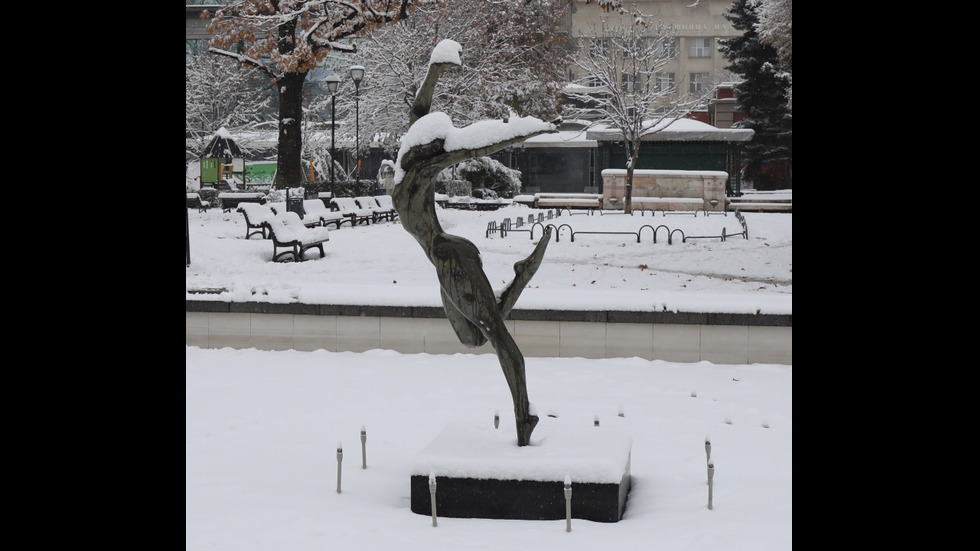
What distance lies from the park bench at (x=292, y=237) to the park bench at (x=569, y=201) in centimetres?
1237

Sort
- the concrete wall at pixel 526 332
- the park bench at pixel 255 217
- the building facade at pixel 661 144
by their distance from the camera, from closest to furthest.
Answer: the concrete wall at pixel 526 332
the park bench at pixel 255 217
the building facade at pixel 661 144

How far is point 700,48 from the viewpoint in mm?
54844

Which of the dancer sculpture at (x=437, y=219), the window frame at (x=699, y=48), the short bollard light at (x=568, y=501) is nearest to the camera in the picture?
the short bollard light at (x=568, y=501)

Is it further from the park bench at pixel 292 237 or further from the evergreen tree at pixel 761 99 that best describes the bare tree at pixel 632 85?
the park bench at pixel 292 237

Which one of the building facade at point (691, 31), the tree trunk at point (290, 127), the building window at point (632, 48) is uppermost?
the building facade at point (691, 31)

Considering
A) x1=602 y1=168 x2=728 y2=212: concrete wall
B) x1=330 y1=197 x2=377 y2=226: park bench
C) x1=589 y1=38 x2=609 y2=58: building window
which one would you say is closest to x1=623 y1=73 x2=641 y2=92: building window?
x1=589 y1=38 x2=609 y2=58: building window

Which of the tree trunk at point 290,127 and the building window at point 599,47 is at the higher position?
the building window at point 599,47

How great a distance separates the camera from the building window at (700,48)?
54406mm

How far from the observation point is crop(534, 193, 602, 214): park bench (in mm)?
30797

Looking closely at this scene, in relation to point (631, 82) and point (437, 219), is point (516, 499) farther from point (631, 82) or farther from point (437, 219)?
point (631, 82)

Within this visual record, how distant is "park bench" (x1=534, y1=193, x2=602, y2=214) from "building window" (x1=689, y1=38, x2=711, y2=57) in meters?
25.2

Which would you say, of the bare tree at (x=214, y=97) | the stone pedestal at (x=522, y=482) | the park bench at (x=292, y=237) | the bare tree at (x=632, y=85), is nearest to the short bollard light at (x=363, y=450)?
the stone pedestal at (x=522, y=482)

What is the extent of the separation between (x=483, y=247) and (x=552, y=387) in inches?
396

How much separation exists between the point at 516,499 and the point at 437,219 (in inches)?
72.5
